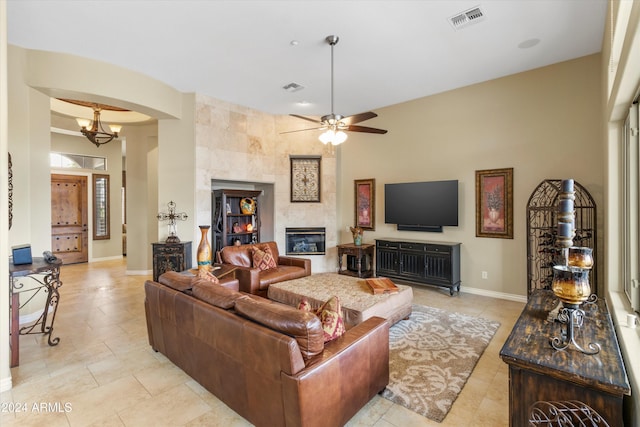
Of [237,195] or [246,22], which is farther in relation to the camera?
[237,195]

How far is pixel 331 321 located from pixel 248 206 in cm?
455

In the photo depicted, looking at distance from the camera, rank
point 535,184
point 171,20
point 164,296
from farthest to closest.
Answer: point 535,184 < point 171,20 < point 164,296

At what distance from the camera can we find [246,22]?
341 centimetres

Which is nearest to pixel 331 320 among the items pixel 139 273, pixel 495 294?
pixel 495 294

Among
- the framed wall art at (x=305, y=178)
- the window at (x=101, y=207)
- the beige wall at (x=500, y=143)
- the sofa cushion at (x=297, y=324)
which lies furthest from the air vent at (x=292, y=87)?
the window at (x=101, y=207)

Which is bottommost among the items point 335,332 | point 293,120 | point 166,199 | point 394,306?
point 394,306

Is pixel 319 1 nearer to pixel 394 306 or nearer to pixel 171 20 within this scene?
pixel 171 20

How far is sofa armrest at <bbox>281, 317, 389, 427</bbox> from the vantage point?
1.63 meters

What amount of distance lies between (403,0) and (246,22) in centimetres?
171

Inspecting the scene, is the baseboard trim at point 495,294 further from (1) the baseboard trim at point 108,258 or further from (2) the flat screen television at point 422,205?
(1) the baseboard trim at point 108,258

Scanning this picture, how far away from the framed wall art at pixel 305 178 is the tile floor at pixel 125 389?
3920 mm

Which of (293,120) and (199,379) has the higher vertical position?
(293,120)

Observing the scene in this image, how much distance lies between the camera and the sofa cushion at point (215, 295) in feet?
7.30

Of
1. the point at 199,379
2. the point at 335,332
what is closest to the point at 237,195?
the point at 199,379
